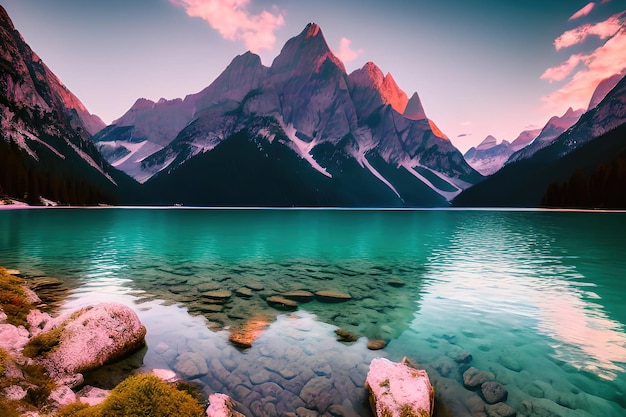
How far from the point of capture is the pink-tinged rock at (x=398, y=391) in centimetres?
880

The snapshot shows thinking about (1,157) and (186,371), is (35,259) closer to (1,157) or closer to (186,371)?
(186,371)

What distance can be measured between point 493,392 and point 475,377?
3.15ft

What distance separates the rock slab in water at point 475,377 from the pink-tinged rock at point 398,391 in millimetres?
2359

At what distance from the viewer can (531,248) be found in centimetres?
5006

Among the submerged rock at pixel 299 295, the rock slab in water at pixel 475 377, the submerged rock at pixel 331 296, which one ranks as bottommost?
the submerged rock at pixel 299 295

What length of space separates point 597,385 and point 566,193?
21464 cm

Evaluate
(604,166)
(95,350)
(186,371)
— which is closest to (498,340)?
(186,371)

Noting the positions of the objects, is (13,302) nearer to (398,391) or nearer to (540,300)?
(398,391)

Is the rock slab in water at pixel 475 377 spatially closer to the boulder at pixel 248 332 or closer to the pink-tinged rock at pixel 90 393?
the boulder at pixel 248 332

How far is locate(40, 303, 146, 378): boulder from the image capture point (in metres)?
10.8

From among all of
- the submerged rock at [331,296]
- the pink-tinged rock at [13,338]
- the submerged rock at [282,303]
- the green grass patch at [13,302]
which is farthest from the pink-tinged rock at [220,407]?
the submerged rock at [331,296]

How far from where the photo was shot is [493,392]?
35.1 feet

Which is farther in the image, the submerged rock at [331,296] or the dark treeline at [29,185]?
the dark treeline at [29,185]

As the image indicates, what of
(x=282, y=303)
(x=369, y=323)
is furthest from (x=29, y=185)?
(x=369, y=323)
